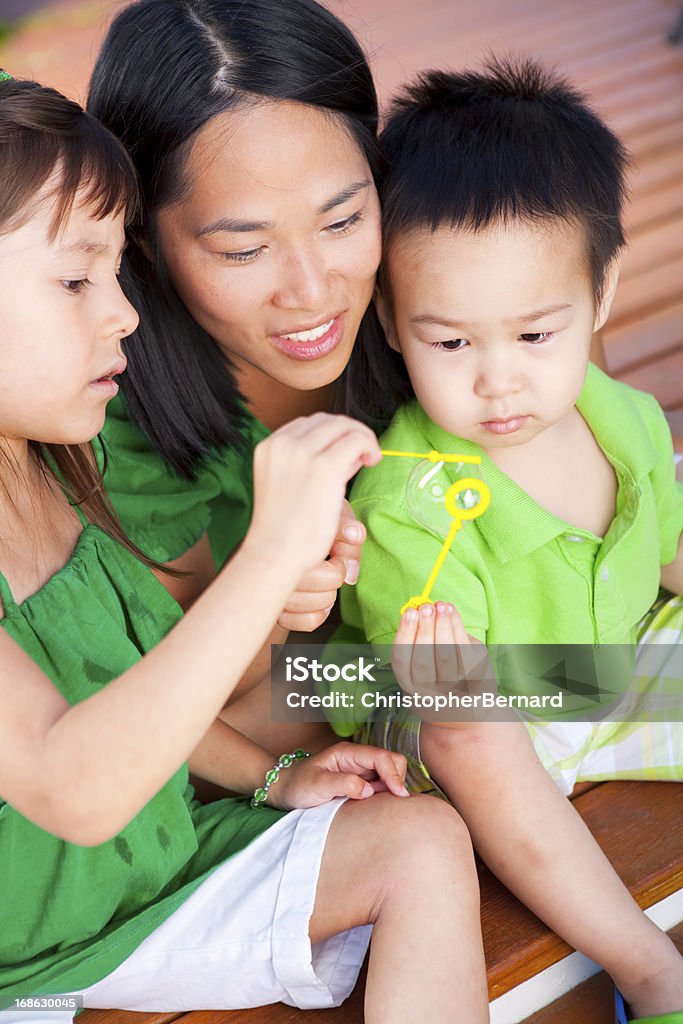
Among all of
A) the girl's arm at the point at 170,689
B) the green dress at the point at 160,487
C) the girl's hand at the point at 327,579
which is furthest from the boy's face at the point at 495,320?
the girl's arm at the point at 170,689

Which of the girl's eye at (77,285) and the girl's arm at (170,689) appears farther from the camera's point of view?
the girl's eye at (77,285)

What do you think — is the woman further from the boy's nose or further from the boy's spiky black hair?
the boy's nose

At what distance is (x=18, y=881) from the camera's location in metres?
1.25

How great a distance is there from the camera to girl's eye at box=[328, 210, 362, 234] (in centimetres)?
145

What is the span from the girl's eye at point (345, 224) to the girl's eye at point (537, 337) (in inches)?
9.8

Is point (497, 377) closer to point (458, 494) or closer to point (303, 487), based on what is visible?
point (458, 494)

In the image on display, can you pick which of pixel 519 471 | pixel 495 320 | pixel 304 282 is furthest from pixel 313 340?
pixel 519 471

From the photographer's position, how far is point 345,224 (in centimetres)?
145

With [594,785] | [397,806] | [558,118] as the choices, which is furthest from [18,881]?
[558,118]

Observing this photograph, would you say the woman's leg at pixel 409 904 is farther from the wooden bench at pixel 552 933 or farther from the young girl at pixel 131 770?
the wooden bench at pixel 552 933

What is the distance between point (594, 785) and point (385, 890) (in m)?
0.50

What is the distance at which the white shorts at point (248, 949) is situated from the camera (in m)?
1.28

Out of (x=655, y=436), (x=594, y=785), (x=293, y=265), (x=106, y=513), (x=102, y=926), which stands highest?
(x=293, y=265)

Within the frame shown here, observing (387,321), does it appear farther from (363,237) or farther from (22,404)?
(22,404)
